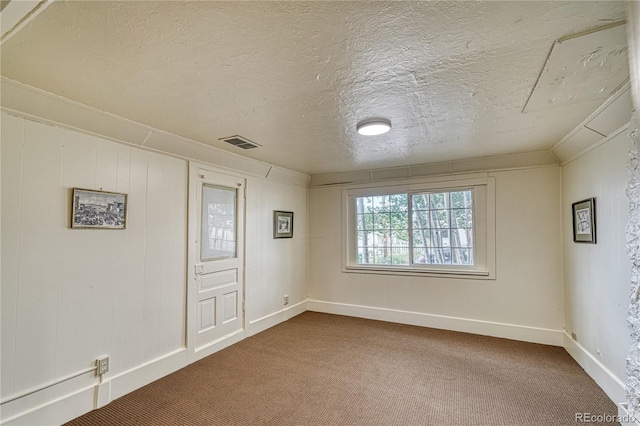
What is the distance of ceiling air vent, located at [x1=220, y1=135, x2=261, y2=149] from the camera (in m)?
2.85

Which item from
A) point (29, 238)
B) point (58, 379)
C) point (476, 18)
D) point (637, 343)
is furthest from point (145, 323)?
point (637, 343)

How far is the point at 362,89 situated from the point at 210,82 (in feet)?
3.03

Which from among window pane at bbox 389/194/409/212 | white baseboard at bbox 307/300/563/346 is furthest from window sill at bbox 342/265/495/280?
window pane at bbox 389/194/409/212

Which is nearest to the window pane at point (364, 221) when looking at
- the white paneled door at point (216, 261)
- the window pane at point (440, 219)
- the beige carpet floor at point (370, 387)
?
the window pane at point (440, 219)

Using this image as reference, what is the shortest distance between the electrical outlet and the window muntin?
3.34 m

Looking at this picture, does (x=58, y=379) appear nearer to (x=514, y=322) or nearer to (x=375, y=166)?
(x=375, y=166)

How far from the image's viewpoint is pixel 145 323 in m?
2.63

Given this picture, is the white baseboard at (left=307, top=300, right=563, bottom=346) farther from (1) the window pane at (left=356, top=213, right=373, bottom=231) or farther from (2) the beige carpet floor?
(1) the window pane at (left=356, top=213, right=373, bottom=231)

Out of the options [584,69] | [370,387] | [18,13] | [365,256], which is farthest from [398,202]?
[18,13]

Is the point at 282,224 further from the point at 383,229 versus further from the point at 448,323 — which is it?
the point at 448,323

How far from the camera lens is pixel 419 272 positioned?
13.6ft

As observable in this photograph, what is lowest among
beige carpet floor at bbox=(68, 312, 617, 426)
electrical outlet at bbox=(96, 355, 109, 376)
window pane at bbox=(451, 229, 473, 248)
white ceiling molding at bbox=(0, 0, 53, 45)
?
beige carpet floor at bbox=(68, 312, 617, 426)

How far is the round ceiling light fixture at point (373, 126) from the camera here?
235cm

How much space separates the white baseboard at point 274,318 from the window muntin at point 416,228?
47.8 inches
